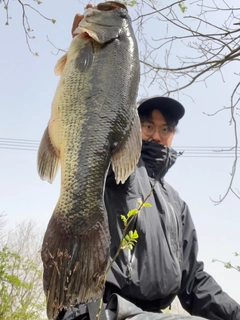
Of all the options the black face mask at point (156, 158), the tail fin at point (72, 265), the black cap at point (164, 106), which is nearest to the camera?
the tail fin at point (72, 265)

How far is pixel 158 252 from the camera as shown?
2.56 meters

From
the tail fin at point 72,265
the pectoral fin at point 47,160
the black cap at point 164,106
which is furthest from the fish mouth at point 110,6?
the tail fin at point 72,265

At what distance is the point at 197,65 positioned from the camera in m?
5.03

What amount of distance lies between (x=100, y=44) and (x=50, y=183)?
81cm

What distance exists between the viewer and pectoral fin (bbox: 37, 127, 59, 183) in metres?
2.12

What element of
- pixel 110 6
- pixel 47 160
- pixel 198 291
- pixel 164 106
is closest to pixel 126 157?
pixel 47 160

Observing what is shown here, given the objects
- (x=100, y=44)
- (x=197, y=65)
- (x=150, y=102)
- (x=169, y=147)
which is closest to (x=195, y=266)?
(x=169, y=147)

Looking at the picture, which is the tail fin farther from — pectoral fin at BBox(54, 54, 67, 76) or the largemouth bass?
pectoral fin at BBox(54, 54, 67, 76)

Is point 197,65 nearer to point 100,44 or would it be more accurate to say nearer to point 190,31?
point 190,31

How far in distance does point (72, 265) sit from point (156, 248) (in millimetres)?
916

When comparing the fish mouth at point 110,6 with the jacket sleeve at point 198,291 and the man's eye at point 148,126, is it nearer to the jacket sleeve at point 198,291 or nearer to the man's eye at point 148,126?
the man's eye at point 148,126

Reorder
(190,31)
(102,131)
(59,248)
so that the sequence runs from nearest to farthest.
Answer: (59,248), (102,131), (190,31)

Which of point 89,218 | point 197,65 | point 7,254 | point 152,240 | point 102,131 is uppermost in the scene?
point 197,65

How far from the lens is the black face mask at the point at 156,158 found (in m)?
3.04
